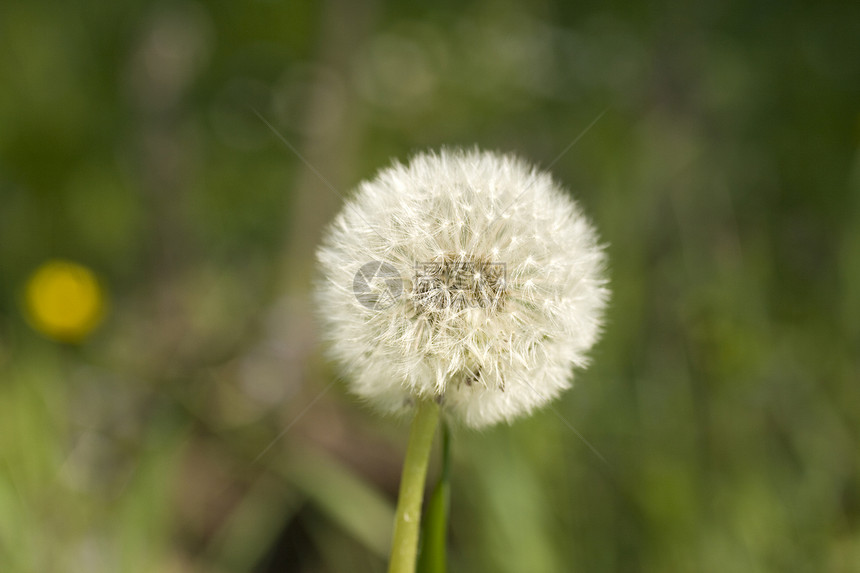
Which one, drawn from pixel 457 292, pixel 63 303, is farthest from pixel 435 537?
pixel 63 303

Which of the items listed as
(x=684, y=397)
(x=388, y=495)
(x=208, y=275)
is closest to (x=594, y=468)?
(x=684, y=397)

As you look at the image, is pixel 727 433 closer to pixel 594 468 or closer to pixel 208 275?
pixel 594 468

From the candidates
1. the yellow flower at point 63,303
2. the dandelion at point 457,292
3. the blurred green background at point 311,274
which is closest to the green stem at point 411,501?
the dandelion at point 457,292

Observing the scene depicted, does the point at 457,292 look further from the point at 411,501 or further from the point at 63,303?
the point at 63,303

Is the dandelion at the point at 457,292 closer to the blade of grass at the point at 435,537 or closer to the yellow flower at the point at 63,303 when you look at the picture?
the blade of grass at the point at 435,537

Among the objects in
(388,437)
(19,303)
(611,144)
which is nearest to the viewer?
(388,437)

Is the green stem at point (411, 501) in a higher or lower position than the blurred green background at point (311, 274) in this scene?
lower
